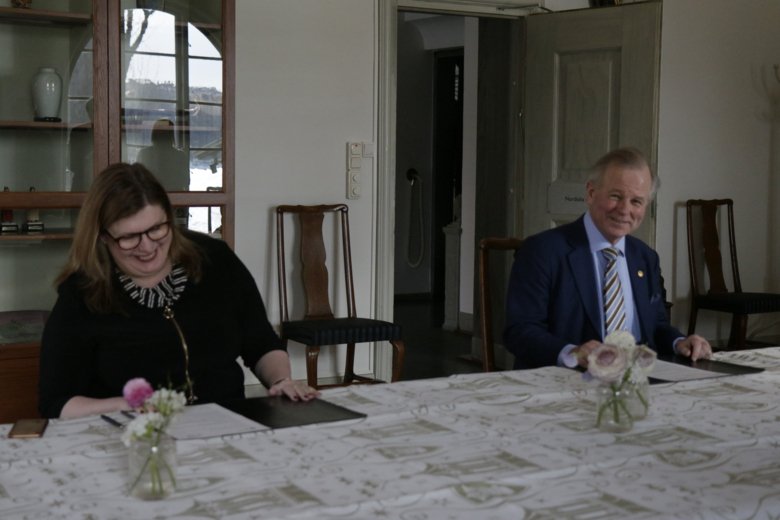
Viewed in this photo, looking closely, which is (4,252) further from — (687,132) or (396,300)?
(396,300)

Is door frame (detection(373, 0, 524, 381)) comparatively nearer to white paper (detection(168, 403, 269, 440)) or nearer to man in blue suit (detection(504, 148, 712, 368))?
man in blue suit (detection(504, 148, 712, 368))

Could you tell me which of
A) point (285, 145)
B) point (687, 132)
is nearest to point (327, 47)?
point (285, 145)

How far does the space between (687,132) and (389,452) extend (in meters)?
5.24

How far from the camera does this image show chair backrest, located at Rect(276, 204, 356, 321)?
5512mm

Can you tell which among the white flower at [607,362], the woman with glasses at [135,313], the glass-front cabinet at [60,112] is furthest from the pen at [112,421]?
the glass-front cabinet at [60,112]

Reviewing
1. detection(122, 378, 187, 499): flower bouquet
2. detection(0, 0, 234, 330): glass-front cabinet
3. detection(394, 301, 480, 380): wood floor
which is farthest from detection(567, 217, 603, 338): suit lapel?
detection(394, 301, 480, 380): wood floor

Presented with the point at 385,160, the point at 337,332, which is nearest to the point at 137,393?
the point at 337,332

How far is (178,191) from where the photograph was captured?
507cm

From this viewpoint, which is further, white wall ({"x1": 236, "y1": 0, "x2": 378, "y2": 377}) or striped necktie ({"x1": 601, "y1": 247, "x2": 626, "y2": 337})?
white wall ({"x1": 236, "y1": 0, "x2": 378, "y2": 377})

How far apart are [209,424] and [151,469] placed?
47 centimetres

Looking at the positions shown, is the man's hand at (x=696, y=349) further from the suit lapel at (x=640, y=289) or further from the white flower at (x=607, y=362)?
the white flower at (x=607, y=362)

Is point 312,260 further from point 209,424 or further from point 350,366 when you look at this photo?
point 209,424

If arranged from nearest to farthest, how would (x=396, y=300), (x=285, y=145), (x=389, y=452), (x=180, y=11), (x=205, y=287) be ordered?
(x=389, y=452), (x=205, y=287), (x=180, y=11), (x=285, y=145), (x=396, y=300)

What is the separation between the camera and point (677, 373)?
9.36 ft
